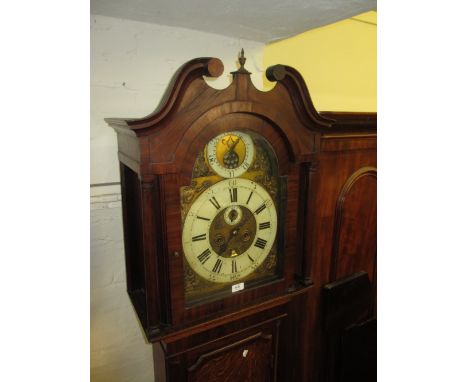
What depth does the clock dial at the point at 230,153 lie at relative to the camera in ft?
2.81

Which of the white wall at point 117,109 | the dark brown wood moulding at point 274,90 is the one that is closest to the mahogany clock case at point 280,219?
the dark brown wood moulding at point 274,90

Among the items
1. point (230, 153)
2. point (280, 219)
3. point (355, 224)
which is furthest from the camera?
point (355, 224)

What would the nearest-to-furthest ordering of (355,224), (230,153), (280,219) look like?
(230,153) < (280,219) < (355,224)

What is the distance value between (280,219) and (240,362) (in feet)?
1.60

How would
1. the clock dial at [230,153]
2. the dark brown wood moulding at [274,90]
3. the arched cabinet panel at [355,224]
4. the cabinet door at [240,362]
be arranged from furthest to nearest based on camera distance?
the arched cabinet panel at [355,224] → the cabinet door at [240,362] → the clock dial at [230,153] → the dark brown wood moulding at [274,90]

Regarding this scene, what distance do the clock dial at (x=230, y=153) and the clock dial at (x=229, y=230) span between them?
3 cm

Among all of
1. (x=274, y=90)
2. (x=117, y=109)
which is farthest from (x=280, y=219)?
(x=117, y=109)

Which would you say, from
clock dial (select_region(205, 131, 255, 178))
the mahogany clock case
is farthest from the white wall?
clock dial (select_region(205, 131, 255, 178))

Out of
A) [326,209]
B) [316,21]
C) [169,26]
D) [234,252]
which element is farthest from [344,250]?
[169,26]

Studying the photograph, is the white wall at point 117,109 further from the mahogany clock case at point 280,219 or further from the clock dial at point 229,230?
the clock dial at point 229,230

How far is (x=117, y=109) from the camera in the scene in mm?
1116

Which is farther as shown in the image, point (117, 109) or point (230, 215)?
point (117, 109)

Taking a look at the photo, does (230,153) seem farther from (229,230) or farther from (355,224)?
(355,224)

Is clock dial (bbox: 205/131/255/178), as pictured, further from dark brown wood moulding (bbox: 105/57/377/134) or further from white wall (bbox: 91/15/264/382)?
white wall (bbox: 91/15/264/382)
